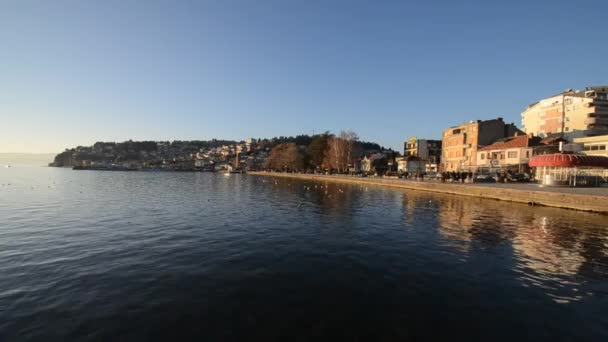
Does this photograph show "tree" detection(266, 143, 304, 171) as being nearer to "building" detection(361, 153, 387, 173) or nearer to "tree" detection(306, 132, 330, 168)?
"tree" detection(306, 132, 330, 168)

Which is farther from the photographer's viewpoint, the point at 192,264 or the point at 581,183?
the point at 581,183

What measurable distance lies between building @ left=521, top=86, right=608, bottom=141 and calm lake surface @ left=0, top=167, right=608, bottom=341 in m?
65.9

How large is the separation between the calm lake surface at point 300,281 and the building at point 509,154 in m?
39.1

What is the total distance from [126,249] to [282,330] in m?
9.69

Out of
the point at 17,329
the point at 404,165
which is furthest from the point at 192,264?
the point at 404,165

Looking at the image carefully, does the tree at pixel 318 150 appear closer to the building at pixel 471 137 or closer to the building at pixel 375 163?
the building at pixel 375 163

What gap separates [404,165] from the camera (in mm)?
86000

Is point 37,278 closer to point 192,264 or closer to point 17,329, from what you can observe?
point 17,329

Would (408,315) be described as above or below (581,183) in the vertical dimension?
below

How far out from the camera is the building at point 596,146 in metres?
45.0

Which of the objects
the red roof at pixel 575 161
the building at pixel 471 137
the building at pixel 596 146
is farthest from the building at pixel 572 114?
the red roof at pixel 575 161

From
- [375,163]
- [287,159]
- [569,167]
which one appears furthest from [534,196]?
[287,159]

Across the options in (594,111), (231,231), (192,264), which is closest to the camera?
(192,264)

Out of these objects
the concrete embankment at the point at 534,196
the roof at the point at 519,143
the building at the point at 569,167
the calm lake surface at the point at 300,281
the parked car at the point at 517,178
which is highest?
the roof at the point at 519,143
